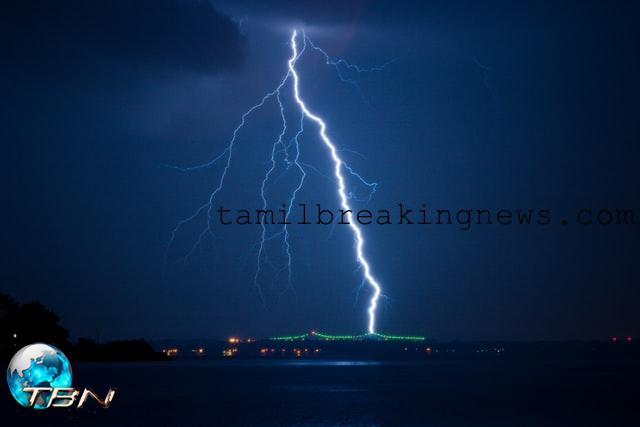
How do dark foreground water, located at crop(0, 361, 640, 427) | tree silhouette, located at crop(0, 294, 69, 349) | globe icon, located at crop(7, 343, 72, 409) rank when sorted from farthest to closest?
tree silhouette, located at crop(0, 294, 69, 349) → dark foreground water, located at crop(0, 361, 640, 427) → globe icon, located at crop(7, 343, 72, 409)

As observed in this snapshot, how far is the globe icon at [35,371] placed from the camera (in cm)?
1923

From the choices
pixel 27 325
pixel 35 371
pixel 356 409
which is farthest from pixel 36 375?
pixel 27 325

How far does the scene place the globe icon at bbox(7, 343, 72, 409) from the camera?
757 inches

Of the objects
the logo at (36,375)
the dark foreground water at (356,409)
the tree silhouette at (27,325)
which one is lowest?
the logo at (36,375)

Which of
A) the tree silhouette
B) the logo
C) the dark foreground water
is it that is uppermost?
the tree silhouette

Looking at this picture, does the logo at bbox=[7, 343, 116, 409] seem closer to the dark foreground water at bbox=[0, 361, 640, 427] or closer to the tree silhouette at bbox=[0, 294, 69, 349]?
the dark foreground water at bbox=[0, 361, 640, 427]

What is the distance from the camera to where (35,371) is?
1927cm

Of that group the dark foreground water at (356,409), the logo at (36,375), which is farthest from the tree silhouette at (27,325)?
the logo at (36,375)

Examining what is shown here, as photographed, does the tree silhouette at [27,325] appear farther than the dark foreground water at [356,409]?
Yes

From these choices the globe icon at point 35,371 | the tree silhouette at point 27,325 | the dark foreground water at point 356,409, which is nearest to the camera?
the globe icon at point 35,371

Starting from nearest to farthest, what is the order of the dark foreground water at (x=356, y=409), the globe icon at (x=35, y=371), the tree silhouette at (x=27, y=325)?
the globe icon at (x=35, y=371), the dark foreground water at (x=356, y=409), the tree silhouette at (x=27, y=325)

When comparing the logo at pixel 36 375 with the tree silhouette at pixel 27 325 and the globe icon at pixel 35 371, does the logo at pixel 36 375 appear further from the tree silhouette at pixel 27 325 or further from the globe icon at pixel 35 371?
the tree silhouette at pixel 27 325

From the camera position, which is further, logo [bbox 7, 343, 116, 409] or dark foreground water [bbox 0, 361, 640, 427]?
dark foreground water [bbox 0, 361, 640, 427]

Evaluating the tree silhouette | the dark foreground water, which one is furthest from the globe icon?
the tree silhouette
